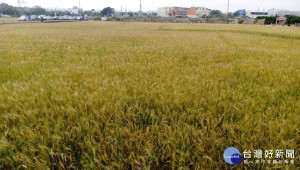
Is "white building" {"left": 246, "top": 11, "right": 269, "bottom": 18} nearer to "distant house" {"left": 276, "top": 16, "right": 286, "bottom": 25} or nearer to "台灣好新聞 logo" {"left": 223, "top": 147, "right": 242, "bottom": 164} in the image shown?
"distant house" {"left": 276, "top": 16, "right": 286, "bottom": 25}

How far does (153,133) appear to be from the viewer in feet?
6.23

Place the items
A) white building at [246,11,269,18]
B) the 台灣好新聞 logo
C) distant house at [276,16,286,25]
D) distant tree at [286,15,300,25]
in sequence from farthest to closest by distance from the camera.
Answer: white building at [246,11,269,18] < distant house at [276,16,286,25] < distant tree at [286,15,300,25] < the 台灣好新聞 logo

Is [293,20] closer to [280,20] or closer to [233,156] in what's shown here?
[280,20]

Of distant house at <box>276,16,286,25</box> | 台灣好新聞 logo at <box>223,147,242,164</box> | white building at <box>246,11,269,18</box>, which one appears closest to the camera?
台灣好新聞 logo at <box>223,147,242,164</box>

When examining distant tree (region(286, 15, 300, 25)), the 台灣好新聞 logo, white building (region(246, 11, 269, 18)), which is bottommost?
the 台灣好新聞 logo

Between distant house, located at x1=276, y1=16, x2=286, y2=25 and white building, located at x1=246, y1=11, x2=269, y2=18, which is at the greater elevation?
white building, located at x1=246, y1=11, x2=269, y2=18

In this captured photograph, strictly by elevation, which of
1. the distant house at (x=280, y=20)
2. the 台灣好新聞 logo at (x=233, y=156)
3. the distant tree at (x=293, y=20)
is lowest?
the 台灣好新聞 logo at (x=233, y=156)

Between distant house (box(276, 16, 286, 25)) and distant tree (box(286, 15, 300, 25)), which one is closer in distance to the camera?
distant tree (box(286, 15, 300, 25))

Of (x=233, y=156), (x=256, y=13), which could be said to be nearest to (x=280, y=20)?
(x=233, y=156)

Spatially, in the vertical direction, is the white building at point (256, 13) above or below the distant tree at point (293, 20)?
above

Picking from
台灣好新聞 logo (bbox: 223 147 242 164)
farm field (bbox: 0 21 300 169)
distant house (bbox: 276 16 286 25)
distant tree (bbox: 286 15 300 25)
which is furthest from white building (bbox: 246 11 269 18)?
台灣好新聞 logo (bbox: 223 147 242 164)

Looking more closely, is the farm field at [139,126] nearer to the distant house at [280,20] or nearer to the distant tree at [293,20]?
the distant tree at [293,20]

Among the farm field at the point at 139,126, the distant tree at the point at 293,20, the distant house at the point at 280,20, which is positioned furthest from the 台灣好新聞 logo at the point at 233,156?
the distant house at the point at 280,20

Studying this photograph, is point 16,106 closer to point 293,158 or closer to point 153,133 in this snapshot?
point 153,133
